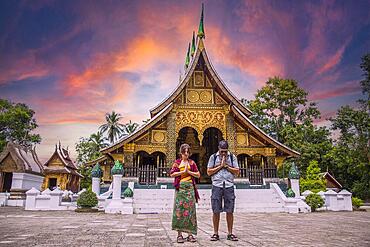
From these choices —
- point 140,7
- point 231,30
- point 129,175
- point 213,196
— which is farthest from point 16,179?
point 213,196

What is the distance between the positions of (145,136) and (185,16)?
5.74 metres

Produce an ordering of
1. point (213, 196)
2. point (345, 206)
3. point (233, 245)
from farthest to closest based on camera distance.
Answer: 1. point (345, 206)
2. point (213, 196)
3. point (233, 245)

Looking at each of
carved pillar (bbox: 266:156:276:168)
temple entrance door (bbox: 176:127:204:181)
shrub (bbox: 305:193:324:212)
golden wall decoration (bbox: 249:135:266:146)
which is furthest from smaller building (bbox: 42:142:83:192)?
shrub (bbox: 305:193:324:212)

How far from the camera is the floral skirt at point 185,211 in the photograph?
3.69 meters

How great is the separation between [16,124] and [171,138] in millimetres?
20143

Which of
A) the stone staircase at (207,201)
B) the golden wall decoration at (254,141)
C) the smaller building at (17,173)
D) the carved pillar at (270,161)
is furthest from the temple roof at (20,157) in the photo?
the carved pillar at (270,161)

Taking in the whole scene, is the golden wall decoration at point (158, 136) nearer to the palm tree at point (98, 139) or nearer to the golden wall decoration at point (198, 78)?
the golden wall decoration at point (198, 78)

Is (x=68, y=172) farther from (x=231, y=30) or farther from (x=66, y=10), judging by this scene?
(x=231, y=30)

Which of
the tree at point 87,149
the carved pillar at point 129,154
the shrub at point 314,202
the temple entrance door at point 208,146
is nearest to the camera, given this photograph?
the shrub at point 314,202

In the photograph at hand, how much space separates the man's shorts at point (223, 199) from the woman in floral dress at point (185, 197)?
0.83ft

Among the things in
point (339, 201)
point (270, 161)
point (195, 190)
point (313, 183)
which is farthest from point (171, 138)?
point (195, 190)

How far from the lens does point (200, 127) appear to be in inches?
574

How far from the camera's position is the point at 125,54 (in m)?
13.9

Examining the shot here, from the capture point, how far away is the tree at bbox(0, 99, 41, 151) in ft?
89.7
